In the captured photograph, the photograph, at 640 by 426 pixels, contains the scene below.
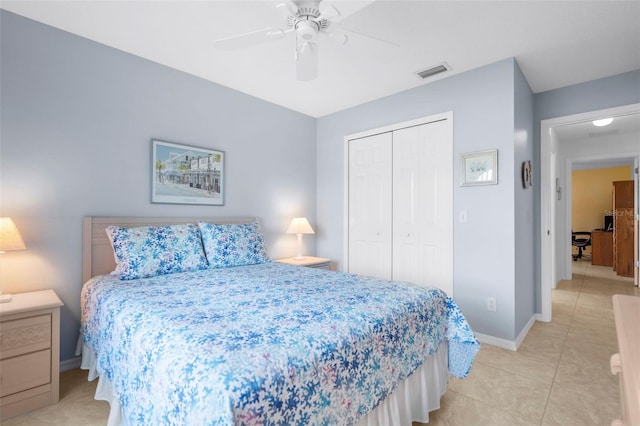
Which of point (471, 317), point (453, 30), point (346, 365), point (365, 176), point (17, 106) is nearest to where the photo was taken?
point (346, 365)

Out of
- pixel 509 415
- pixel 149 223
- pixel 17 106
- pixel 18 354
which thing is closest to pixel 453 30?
pixel 509 415

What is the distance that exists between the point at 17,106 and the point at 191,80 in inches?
53.3

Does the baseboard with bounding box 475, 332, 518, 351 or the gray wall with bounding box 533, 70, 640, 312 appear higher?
the gray wall with bounding box 533, 70, 640, 312

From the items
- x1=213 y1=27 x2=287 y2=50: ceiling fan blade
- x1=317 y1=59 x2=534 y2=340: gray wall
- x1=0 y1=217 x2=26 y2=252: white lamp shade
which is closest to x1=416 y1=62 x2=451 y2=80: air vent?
x1=317 y1=59 x2=534 y2=340: gray wall

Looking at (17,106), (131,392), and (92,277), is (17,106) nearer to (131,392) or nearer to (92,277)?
(92,277)

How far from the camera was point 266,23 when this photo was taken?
2.25 m

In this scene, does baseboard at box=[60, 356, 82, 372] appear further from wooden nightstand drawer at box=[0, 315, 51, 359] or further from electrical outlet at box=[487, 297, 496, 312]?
electrical outlet at box=[487, 297, 496, 312]

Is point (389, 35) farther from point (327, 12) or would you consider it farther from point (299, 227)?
point (299, 227)

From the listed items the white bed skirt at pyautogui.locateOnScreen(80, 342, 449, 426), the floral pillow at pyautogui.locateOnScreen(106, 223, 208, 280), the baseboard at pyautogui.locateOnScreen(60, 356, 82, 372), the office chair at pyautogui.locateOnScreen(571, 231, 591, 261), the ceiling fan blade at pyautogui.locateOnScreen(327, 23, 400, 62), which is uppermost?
the ceiling fan blade at pyautogui.locateOnScreen(327, 23, 400, 62)

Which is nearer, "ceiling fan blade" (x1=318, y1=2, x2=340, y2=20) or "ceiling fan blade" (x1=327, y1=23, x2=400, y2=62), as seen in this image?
"ceiling fan blade" (x1=318, y1=2, x2=340, y2=20)

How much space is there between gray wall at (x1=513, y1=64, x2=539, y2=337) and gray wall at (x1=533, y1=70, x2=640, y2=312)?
0.15 meters

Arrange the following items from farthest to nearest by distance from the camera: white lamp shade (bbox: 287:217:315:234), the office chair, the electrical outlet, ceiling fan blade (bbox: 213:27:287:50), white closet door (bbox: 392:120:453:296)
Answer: the office chair → white lamp shade (bbox: 287:217:315:234) → white closet door (bbox: 392:120:453:296) → the electrical outlet → ceiling fan blade (bbox: 213:27:287:50)

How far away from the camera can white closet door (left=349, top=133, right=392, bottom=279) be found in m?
3.67

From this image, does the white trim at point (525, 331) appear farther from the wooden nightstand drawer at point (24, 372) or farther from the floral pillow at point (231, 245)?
the wooden nightstand drawer at point (24, 372)
